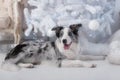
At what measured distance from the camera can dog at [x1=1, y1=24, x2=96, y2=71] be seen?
43.0 inches

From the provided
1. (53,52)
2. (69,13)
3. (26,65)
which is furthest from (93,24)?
(26,65)

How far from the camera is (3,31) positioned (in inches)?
50.3

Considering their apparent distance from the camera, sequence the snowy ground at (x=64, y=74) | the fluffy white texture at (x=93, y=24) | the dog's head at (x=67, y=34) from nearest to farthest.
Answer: the snowy ground at (x=64, y=74), the dog's head at (x=67, y=34), the fluffy white texture at (x=93, y=24)

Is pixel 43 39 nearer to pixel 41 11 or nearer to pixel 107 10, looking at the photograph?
pixel 41 11

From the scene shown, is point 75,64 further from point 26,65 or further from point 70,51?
point 26,65

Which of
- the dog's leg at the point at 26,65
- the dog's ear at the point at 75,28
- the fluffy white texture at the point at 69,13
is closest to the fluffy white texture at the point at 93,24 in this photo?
the fluffy white texture at the point at 69,13

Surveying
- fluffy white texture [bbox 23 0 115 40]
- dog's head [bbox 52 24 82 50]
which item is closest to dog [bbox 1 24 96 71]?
dog's head [bbox 52 24 82 50]

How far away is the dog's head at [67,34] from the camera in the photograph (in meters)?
1.11

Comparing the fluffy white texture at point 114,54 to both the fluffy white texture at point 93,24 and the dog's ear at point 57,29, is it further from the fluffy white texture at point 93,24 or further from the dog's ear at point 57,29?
the dog's ear at point 57,29

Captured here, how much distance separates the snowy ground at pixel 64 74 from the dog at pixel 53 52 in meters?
0.04

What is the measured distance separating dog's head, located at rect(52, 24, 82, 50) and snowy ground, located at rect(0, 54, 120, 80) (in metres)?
0.12

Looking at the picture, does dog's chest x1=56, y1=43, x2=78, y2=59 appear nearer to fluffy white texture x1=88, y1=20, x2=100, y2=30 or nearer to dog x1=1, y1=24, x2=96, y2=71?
dog x1=1, y1=24, x2=96, y2=71

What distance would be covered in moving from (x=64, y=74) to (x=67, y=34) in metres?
0.18

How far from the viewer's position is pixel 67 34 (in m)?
1.11
